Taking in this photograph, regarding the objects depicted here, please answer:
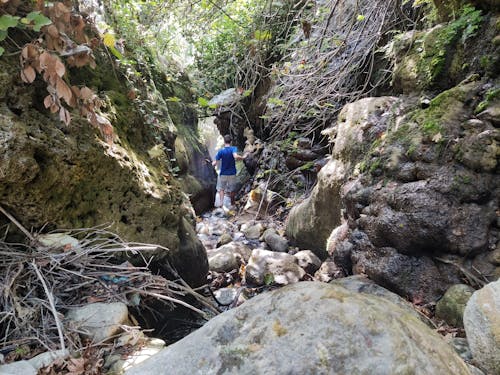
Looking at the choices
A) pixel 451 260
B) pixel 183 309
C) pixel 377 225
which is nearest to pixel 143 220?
pixel 183 309

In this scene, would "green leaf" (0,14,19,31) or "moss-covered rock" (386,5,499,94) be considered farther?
"moss-covered rock" (386,5,499,94)

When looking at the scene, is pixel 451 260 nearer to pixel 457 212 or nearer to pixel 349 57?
pixel 457 212

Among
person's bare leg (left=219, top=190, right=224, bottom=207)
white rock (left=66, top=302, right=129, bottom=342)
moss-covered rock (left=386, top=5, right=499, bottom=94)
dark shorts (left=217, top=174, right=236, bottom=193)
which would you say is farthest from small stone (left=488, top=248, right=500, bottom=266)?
person's bare leg (left=219, top=190, right=224, bottom=207)

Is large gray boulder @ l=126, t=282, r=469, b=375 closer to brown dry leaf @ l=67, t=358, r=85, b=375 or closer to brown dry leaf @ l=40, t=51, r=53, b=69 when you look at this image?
brown dry leaf @ l=67, t=358, r=85, b=375

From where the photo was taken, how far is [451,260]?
258 centimetres

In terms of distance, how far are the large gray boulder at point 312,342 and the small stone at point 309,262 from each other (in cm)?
301

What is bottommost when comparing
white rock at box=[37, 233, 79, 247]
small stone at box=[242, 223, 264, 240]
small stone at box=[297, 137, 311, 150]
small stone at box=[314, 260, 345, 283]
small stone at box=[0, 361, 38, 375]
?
small stone at box=[242, 223, 264, 240]

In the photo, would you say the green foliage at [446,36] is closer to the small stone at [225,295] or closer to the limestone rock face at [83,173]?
the limestone rock face at [83,173]

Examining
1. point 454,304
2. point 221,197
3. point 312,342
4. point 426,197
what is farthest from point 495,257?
point 221,197

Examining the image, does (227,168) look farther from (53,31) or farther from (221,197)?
(53,31)

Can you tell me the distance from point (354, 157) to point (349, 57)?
174cm

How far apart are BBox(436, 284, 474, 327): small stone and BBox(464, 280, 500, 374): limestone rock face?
2.06ft

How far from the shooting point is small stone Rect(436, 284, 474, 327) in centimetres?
227

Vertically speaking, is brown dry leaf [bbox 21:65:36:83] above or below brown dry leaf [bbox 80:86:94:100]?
above
